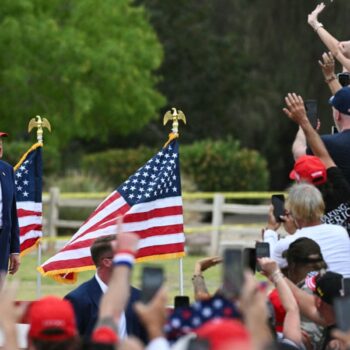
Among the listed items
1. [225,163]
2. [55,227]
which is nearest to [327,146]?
[55,227]

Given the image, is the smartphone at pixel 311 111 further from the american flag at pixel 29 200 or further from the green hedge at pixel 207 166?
the green hedge at pixel 207 166

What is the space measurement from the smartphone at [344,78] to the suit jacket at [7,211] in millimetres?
2639

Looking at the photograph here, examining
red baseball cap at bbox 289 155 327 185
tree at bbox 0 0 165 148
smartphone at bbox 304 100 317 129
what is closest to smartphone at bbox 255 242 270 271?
red baseball cap at bbox 289 155 327 185

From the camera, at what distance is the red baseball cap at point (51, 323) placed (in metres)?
5.46

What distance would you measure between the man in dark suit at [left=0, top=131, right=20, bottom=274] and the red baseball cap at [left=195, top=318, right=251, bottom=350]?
5.97 m

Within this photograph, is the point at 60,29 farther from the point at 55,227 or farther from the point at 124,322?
the point at 124,322

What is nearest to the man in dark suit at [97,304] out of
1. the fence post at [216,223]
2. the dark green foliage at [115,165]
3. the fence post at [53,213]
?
the fence post at [216,223]

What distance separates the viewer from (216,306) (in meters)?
5.73

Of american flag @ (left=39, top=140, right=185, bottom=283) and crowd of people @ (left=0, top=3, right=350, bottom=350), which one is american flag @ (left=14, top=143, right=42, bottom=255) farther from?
american flag @ (left=39, top=140, right=185, bottom=283)

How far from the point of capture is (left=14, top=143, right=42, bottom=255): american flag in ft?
38.6

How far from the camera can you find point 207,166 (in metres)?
34.5

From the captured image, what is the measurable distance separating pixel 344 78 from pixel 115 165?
2520 cm

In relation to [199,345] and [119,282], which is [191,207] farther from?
[199,345]

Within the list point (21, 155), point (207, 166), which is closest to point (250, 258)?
point (207, 166)
